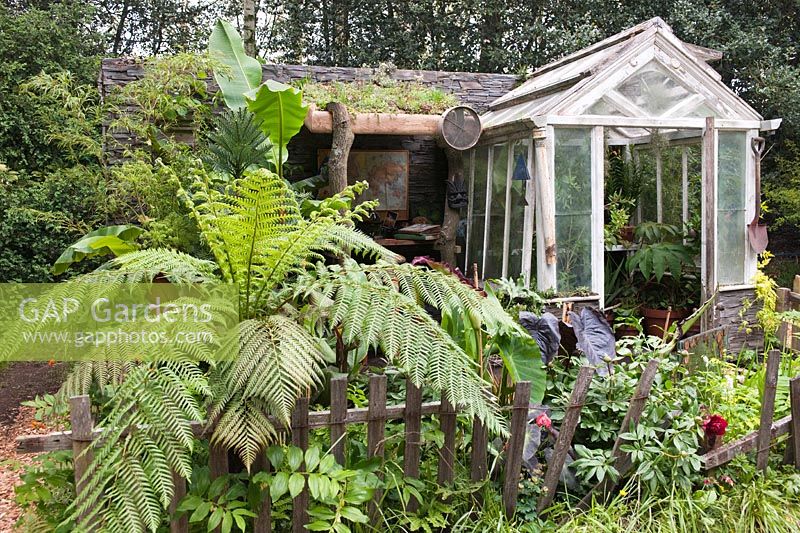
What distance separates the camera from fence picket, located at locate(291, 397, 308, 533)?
1979 millimetres

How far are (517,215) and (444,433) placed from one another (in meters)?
3.51

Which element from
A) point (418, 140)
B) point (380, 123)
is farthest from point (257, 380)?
point (418, 140)

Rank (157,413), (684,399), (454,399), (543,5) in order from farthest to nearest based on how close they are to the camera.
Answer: (543,5) < (684,399) < (454,399) < (157,413)

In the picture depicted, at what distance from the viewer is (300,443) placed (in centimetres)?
200

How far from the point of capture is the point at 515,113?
5559 millimetres

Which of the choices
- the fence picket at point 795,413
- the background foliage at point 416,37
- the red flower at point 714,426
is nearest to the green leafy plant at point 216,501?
the red flower at point 714,426

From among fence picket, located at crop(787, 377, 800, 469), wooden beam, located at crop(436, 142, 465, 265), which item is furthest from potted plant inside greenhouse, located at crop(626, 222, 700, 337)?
fence picket, located at crop(787, 377, 800, 469)

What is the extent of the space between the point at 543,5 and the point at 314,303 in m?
9.69

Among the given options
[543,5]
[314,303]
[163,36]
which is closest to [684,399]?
[314,303]

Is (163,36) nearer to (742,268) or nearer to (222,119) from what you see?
(222,119)

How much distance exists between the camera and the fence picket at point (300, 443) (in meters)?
1.98

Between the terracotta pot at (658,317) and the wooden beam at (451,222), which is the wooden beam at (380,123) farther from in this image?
the terracotta pot at (658,317)

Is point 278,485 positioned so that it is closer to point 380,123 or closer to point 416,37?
point 380,123

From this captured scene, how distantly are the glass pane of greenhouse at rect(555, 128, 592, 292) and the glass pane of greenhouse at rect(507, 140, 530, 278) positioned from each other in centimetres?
31
